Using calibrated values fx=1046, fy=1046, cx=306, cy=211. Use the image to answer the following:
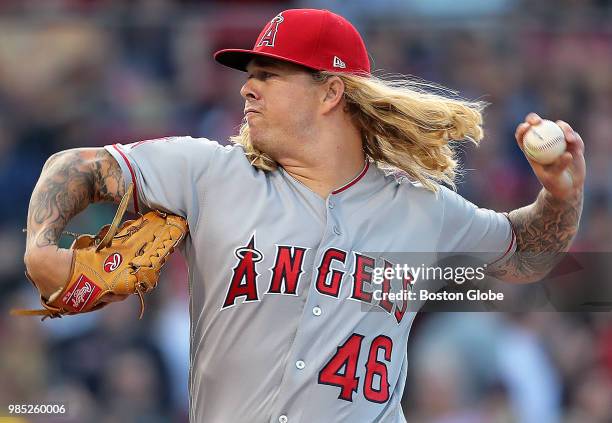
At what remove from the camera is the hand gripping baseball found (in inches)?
114

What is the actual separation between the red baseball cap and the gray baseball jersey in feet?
1.07

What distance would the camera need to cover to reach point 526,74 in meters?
7.25

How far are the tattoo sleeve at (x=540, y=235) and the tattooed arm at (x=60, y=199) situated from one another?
1.38 m

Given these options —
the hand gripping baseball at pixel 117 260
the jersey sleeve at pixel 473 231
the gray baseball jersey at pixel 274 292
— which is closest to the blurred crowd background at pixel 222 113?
the jersey sleeve at pixel 473 231

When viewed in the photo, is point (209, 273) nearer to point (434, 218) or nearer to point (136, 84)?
point (434, 218)

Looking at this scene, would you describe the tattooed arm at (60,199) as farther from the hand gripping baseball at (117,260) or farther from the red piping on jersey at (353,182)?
the red piping on jersey at (353,182)

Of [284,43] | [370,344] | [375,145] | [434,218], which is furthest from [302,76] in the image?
[370,344]

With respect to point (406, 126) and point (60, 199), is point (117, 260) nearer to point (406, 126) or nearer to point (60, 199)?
point (60, 199)

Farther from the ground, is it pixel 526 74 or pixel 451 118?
pixel 451 118

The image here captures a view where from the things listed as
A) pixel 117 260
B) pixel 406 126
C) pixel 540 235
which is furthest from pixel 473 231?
pixel 117 260

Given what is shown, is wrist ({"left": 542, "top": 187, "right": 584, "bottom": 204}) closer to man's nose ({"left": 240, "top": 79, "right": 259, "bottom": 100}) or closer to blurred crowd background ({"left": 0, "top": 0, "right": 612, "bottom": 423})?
man's nose ({"left": 240, "top": 79, "right": 259, "bottom": 100})

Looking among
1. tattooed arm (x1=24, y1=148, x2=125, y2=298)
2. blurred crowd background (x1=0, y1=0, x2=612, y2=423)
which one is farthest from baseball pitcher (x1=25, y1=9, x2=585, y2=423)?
blurred crowd background (x1=0, y1=0, x2=612, y2=423)

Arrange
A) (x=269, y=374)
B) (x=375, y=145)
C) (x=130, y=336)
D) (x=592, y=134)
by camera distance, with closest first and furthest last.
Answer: (x=269, y=374) → (x=375, y=145) → (x=130, y=336) → (x=592, y=134)

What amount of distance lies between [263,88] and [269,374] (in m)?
0.89
